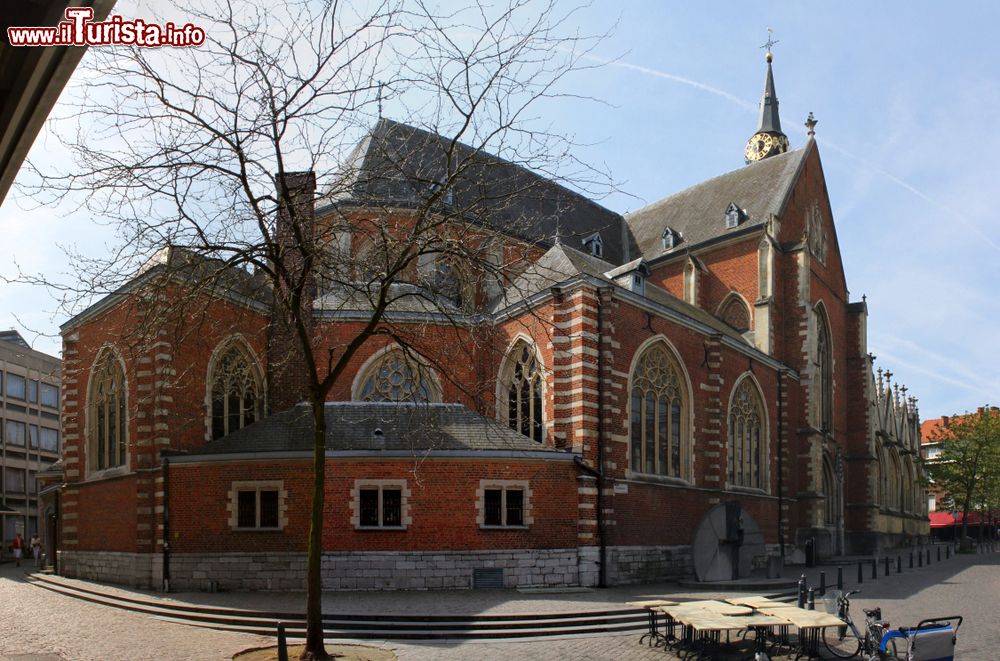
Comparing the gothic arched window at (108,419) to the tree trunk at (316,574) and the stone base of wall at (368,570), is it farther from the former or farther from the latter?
the tree trunk at (316,574)

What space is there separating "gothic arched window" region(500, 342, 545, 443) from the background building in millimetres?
35157

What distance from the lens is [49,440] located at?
175 ft

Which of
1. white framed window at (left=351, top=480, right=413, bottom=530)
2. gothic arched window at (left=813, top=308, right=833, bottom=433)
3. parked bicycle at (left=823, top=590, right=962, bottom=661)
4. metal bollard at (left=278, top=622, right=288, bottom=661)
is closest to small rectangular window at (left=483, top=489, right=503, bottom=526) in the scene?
white framed window at (left=351, top=480, right=413, bottom=530)

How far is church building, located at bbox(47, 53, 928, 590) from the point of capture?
63.5ft

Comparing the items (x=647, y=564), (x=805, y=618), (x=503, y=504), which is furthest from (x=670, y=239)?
(x=805, y=618)

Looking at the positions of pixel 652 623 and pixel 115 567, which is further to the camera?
pixel 115 567

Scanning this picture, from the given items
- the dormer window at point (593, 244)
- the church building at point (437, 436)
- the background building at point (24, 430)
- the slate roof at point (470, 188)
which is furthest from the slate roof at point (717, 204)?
the background building at point (24, 430)

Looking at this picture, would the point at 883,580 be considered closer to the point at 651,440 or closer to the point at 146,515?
the point at 651,440

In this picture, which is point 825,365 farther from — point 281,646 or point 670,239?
point 281,646

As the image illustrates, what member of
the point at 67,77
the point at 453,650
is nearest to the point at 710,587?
the point at 453,650

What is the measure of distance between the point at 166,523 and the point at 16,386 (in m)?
36.0

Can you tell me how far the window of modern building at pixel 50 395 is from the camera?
173 feet

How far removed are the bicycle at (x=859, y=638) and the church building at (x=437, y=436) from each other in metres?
6.40

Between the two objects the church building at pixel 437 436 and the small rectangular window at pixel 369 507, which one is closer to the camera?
the church building at pixel 437 436
